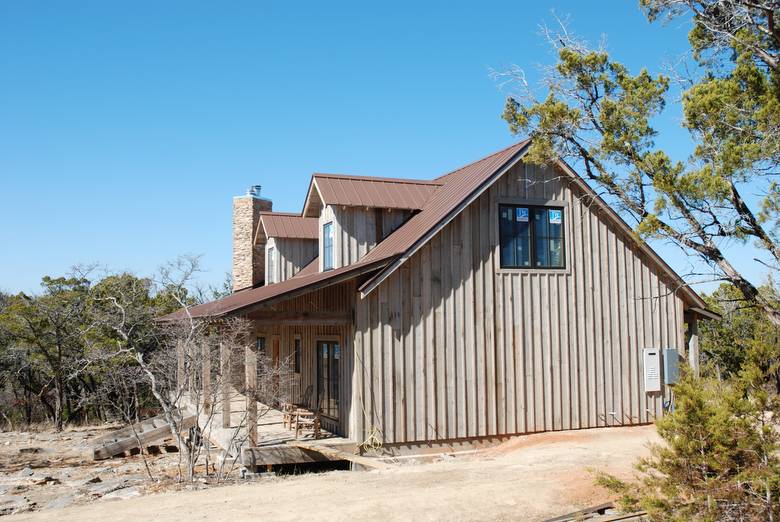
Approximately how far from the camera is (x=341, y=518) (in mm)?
9469

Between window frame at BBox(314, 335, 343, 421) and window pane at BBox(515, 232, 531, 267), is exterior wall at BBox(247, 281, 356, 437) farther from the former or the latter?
window pane at BBox(515, 232, 531, 267)

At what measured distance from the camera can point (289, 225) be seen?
21.9 metres

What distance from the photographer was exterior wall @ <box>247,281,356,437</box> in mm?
14719

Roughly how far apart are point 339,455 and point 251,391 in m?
2.03

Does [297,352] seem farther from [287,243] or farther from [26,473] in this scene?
[26,473]

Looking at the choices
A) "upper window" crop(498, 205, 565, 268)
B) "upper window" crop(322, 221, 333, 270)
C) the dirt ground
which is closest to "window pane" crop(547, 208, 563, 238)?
"upper window" crop(498, 205, 565, 268)

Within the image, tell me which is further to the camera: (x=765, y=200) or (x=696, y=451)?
(x=765, y=200)

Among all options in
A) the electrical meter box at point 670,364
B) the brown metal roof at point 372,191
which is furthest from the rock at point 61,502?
the electrical meter box at point 670,364

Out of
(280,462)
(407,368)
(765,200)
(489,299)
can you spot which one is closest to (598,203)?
(489,299)

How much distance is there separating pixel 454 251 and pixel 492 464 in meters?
4.33

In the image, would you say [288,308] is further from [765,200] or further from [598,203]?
[765,200]

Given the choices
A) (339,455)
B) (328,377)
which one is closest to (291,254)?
(328,377)

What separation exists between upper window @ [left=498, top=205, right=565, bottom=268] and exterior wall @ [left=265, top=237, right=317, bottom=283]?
314 inches

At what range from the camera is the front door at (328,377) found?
16.2 m
